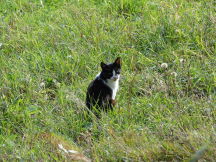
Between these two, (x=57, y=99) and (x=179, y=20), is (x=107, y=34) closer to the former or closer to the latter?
(x=179, y=20)

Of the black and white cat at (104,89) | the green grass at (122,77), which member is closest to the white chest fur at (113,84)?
the black and white cat at (104,89)

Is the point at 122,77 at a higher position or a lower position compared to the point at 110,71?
lower

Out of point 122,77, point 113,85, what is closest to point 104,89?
point 113,85

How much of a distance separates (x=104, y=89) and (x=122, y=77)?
570mm

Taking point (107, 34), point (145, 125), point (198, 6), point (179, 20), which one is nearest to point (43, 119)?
point (145, 125)

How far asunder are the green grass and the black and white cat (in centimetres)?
14

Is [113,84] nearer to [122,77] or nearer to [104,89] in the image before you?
[104,89]

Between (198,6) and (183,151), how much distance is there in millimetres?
3554

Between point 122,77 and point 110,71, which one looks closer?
point 110,71

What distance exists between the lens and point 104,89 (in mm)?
5461

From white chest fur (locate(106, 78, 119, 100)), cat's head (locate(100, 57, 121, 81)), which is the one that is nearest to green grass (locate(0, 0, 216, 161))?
white chest fur (locate(106, 78, 119, 100))

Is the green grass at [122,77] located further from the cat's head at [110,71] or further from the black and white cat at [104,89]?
the cat's head at [110,71]

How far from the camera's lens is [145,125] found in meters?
4.97

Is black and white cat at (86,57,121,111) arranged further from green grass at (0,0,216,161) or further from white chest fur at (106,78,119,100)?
green grass at (0,0,216,161)
